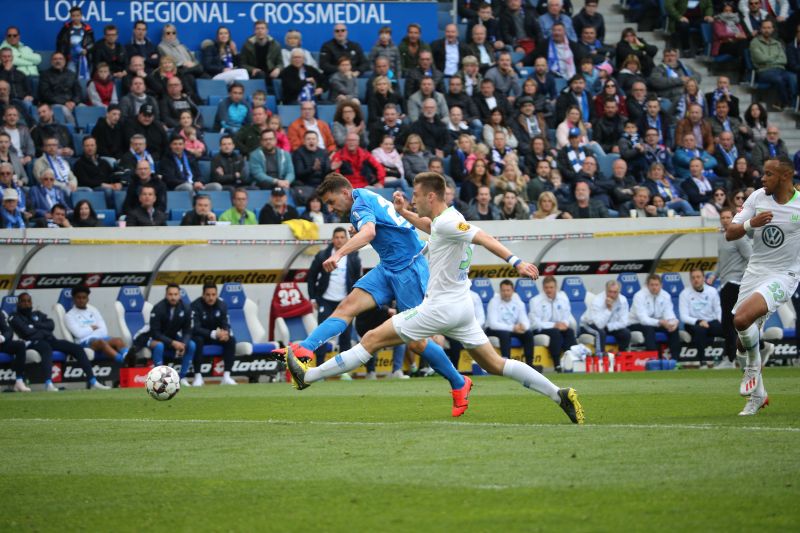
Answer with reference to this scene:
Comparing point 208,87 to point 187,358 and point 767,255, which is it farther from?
point 767,255

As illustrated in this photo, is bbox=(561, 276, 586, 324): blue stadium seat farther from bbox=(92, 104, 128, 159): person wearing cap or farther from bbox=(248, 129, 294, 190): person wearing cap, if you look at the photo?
bbox=(92, 104, 128, 159): person wearing cap

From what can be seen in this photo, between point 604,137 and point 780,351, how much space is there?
579 cm

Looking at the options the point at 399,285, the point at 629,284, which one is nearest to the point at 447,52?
the point at 629,284

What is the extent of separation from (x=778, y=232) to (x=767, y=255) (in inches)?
8.4

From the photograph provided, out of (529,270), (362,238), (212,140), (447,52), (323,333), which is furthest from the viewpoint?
(447,52)

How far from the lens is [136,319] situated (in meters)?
20.0

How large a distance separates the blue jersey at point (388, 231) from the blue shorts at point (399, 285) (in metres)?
0.07

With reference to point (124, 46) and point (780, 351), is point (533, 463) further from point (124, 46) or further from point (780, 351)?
point (124, 46)

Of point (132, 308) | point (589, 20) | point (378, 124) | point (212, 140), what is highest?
point (589, 20)

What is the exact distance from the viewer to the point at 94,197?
811 inches

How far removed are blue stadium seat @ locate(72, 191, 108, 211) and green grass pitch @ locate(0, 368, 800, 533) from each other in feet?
27.8

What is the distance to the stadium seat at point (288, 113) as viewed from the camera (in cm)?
2328

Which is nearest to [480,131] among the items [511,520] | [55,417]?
[55,417]

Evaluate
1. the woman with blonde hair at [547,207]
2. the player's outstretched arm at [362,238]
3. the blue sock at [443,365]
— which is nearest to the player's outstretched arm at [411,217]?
the player's outstretched arm at [362,238]
